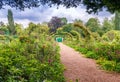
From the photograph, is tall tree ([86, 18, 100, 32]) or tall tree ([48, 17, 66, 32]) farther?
tall tree ([48, 17, 66, 32])

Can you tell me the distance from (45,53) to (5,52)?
306 centimetres

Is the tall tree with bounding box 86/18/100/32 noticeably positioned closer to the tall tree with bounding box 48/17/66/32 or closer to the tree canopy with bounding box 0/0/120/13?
the tall tree with bounding box 48/17/66/32

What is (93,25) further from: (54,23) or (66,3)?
(66,3)

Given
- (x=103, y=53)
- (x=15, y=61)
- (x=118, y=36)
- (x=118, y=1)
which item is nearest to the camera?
(x=15, y=61)

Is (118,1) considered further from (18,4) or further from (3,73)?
(3,73)

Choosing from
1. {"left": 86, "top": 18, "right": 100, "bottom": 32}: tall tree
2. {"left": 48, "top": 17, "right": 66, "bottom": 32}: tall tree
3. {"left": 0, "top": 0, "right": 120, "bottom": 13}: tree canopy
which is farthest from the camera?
{"left": 48, "top": 17, "right": 66, "bottom": 32}: tall tree

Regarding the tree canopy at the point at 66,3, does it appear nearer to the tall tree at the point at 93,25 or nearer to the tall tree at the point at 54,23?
the tall tree at the point at 93,25

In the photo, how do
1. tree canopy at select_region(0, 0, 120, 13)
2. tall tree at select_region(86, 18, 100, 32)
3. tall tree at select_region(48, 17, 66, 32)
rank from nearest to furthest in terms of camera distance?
1. tree canopy at select_region(0, 0, 120, 13)
2. tall tree at select_region(86, 18, 100, 32)
3. tall tree at select_region(48, 17, 66, 32)

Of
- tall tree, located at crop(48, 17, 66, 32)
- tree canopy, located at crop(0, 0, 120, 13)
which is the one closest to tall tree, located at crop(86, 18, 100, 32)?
tall tree, located at crop(48, 17, 66, 32)

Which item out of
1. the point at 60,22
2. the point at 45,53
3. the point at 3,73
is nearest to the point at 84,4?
the point at 45,53

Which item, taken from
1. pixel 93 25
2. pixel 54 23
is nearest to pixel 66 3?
pixel 93 25

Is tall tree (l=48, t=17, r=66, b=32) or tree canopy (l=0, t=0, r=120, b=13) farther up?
tree canopy (l=0, t=0, r=120, b=13)

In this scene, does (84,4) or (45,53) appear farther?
(84,4)

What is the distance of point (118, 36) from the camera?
17641 millimetres
